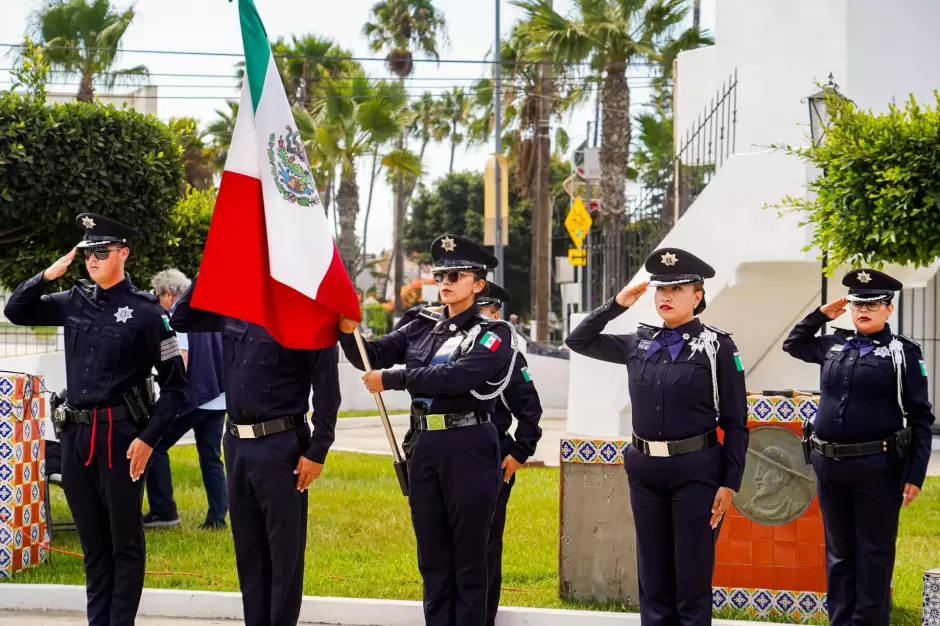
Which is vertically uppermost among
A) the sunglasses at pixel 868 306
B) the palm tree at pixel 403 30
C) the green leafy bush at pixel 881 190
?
the palm tree at pixel 403 30

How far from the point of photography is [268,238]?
17.8ft

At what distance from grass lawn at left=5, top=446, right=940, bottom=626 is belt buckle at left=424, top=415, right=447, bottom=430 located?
1950 millimetres

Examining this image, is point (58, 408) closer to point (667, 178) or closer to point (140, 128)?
point (140, 128)

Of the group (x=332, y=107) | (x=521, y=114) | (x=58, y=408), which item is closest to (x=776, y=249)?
(x=58, y=408)

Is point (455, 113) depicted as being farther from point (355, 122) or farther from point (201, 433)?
point (201, 433)

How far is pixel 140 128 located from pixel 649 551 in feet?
21.8

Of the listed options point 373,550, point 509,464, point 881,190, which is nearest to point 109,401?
point 509,464

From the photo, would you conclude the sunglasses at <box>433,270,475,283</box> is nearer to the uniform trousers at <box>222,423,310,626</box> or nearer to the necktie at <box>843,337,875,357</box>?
the uniform trousers at <box>222,423,310,626</box>

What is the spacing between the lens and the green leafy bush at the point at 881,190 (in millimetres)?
8602

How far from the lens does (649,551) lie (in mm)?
5473

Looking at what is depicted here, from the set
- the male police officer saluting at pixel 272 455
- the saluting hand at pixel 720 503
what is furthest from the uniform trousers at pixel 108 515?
the saluting hand at pixel 720 503

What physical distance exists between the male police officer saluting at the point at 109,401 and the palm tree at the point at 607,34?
19.6 meters

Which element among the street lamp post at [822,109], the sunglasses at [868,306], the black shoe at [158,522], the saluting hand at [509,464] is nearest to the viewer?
the sunglasses at [868,306]

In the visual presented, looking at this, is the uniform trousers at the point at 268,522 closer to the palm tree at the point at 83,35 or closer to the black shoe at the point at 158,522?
the black shoe at the point at 158,522
